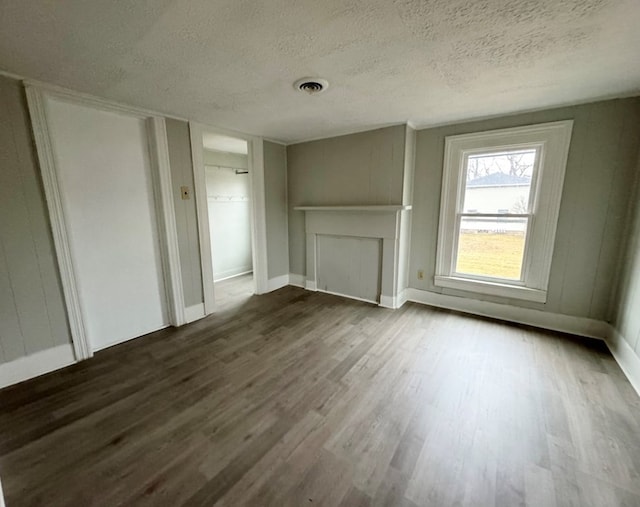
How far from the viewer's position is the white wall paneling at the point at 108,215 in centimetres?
214

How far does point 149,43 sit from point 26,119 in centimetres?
129

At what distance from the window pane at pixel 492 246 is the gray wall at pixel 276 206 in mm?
2479

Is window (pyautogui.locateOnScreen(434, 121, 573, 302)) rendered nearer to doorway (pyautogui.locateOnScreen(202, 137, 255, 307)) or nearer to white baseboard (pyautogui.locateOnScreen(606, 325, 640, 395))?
white baseboard (pyautogui.locateOnScreen(606, 325, 640, 395))

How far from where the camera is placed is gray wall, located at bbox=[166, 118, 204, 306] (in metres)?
2.80

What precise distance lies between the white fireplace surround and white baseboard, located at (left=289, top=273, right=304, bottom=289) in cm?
83

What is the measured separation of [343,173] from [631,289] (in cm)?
299

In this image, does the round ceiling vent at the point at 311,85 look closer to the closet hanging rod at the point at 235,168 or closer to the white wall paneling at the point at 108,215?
the white wall paneling at the point at 108,215

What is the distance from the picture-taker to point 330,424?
1.62 meters

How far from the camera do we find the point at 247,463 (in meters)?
1.38

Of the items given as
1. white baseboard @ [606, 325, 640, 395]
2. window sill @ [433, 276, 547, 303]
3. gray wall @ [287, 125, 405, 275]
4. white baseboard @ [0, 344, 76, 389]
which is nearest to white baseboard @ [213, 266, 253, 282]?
gray wall @ [287, 125, 405, 275]

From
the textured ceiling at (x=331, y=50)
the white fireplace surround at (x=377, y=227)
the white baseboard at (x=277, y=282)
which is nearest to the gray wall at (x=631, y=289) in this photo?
the textured ceiling at (x=331, y=50)

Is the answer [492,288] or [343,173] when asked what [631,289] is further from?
[343,173]

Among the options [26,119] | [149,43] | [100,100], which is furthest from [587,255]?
[26,119]

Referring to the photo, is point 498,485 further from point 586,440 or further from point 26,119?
point 26,119
